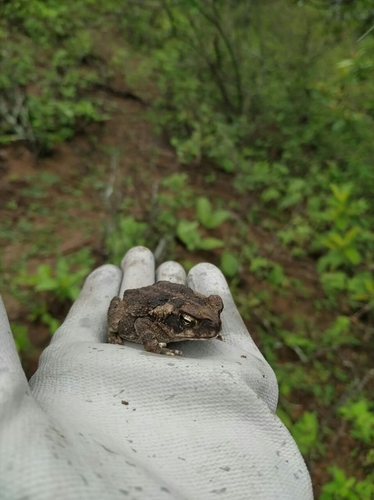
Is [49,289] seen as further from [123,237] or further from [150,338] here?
[150,338]

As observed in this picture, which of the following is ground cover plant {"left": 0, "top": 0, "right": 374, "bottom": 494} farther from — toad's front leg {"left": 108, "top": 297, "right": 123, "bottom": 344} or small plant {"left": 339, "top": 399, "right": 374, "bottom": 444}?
toad's front leg {"left": 108, "top": 297, "right": 123, "bottom": 344}

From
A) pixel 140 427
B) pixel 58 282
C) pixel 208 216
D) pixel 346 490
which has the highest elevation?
pixel 208 216

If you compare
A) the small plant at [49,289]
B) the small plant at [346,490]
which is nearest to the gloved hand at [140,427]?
the small plant at [346,490]

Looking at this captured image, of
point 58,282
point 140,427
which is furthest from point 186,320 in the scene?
point 58,282

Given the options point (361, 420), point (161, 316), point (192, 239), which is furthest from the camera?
point (192, 239)

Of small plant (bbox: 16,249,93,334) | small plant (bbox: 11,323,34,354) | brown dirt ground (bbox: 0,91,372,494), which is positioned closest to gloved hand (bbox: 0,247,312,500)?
small plant (bbox: 11,323,34,354)

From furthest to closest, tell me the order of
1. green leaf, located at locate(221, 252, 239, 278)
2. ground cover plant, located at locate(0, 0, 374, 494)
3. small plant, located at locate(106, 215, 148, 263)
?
green leaf, located at locate(221, 252, 239, 278) < small plant, located at locate(106, 215, 148, 263) < ground cover plant, located at locate(0, 0, 374, 494)
